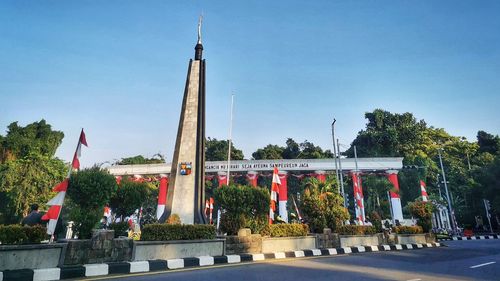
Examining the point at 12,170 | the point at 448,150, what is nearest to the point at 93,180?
the point at 12,170

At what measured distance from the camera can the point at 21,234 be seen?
6.21 m

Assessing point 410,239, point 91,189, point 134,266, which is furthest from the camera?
point 410,239

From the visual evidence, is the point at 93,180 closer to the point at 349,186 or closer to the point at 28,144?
the point at 28,144

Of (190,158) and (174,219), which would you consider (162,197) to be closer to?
(190,158)

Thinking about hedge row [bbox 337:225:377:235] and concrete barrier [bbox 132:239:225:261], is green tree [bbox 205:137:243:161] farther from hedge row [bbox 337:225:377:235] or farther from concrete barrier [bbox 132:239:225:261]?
concrete barrier [bbox 132:239:225:261]

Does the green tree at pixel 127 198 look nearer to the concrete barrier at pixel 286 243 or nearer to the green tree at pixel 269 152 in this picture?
the concrete barrier at pixel 286 243

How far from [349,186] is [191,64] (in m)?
38.9

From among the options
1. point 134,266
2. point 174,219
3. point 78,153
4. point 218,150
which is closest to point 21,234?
point 134,266

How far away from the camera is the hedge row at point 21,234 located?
6.06 meters

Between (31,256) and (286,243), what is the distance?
7152 mm

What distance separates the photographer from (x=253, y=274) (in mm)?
6039

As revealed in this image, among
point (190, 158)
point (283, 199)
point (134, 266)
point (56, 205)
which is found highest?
point (190, 158)

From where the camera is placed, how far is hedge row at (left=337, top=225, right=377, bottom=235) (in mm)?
12992

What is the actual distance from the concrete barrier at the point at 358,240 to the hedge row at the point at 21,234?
10.3 m
